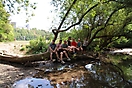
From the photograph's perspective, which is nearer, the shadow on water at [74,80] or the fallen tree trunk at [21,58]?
the shadow on water at [74,80]

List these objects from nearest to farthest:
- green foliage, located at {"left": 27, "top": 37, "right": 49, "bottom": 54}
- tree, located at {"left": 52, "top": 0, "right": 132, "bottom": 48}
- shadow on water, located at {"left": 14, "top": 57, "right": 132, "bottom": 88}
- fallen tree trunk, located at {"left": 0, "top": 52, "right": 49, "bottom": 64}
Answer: shadow on water, located at {"left": 14, "top": 57, "right": 132, "bottom": 88}, fallen tree trunk, located at {"left": 0, "top": 52, "right": 49, "bottom": 64}, tree, located at {"left": 52, "top": 0, "right": 132, "bottom": 48}, green foliage, located at {"left": 27, "top": 37, "right": 49, "bottom": 54}

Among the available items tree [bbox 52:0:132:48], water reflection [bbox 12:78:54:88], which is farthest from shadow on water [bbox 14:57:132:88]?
tree [bbox 52:0:132:48]

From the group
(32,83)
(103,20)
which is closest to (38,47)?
(103,20)

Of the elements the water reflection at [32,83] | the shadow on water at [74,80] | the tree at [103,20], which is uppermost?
the tree at [103,20]

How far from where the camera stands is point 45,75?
30.4ft

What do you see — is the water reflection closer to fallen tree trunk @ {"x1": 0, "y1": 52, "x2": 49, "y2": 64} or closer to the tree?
fallen tree trunk @ {"x1": 0, "y1": 52, "x2": 49, "y2": 64}

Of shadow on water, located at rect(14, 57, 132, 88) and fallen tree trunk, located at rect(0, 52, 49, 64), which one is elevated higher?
fallen tree trunk, located at rect(0, 52, 49, 64)

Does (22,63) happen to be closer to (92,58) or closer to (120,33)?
(92,58)

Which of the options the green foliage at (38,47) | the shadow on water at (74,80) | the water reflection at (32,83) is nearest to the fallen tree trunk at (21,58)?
the shadow on water at (74,80)

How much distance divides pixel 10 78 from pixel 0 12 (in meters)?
5.70

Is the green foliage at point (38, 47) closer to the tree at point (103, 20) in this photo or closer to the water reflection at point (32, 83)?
the tree at point (103, 20)

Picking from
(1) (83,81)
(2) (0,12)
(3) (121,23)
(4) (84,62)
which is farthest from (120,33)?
(2) (0,12)

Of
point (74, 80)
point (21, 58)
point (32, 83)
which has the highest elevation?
point (21, 58)

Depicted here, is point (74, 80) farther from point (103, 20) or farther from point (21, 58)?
point (103, 20)
